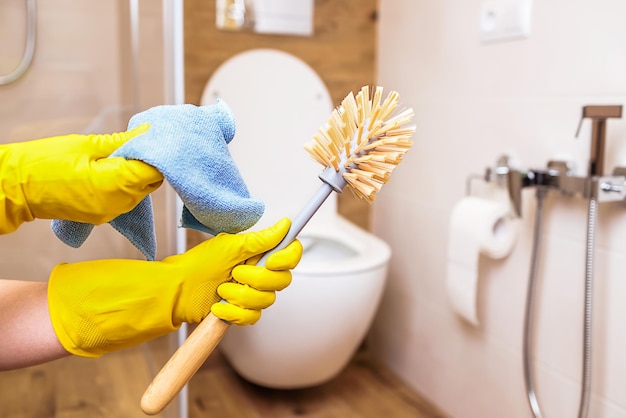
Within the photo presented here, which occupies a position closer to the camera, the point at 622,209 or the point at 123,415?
the point at 622,209

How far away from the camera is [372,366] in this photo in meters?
1.81

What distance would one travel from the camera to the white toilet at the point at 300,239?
4.28 ft

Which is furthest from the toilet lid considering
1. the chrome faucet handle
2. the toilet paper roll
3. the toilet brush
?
the toilet brush

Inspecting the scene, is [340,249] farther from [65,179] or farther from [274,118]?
[65,179]

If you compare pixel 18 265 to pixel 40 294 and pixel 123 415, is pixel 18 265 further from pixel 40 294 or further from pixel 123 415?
pixel 40 294

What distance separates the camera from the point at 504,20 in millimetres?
1246

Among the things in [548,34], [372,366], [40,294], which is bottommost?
[372,366]

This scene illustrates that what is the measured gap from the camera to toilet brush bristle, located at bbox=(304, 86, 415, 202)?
2.06 feet

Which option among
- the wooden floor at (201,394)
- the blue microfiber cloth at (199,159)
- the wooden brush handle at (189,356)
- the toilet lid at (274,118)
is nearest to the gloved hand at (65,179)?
the blue microfiber cloth at (199,159)

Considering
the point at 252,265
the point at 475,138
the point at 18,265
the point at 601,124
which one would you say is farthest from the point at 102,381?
the point at 601,124

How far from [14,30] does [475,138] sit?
1.04 metres

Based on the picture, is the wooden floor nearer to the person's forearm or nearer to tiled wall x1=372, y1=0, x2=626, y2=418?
tiled wall x1=372, y1=0, x2=626, y2=418

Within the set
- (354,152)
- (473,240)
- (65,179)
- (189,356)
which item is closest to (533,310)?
(473,240)

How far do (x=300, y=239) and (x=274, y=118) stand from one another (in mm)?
359
